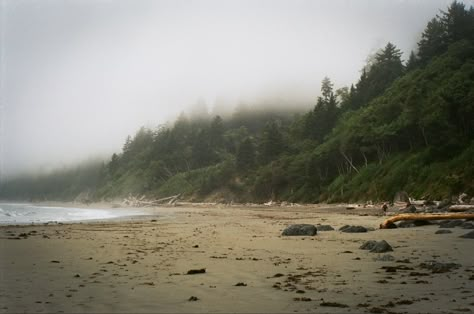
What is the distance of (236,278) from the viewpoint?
7730 mm

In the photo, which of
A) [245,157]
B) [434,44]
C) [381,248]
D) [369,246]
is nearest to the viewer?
[381,248]

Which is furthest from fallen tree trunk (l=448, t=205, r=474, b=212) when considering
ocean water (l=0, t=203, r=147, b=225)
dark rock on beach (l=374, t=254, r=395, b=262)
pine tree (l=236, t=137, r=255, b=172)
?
pine tree (l=236, t=137, r=255, b=172)

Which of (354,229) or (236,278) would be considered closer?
(236,278)

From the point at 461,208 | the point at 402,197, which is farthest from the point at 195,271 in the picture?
the point at 402,197

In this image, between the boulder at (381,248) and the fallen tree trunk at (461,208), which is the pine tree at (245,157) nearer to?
the fallen tree trunk at (461,208)

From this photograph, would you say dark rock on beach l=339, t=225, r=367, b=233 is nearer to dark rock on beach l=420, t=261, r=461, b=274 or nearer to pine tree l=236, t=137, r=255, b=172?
dark rock on beach l=420, t=261, r=461, b=274

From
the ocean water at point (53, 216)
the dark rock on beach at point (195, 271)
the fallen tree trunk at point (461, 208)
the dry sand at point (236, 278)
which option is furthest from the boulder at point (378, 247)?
the ocean water at point (53, 216)

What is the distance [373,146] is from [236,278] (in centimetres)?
5154

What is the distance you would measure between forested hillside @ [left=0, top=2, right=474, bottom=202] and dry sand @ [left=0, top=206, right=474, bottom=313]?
27.9 m

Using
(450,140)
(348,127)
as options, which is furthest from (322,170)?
(450,140)

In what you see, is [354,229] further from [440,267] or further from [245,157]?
[245,157]

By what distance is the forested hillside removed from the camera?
41500 millimetres

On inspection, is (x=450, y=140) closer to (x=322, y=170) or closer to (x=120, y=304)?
(x=322, y=170)

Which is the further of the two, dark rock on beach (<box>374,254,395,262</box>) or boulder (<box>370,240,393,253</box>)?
boulder (<box>370,240,393,253</box>)
